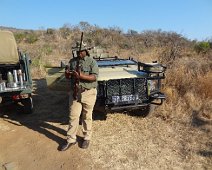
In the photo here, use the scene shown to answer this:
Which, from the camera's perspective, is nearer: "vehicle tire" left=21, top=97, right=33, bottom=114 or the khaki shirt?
the khaki shirt

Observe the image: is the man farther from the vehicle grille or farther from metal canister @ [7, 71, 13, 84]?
metal canister @ [7, 71, 13, 84]

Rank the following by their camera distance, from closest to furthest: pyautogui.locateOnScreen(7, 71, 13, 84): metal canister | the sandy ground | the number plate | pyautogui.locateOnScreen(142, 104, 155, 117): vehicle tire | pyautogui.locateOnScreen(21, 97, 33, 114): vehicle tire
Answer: the sandy ground, the number plate, pyautogui.locateOnScreen(142, 104, 155, 117): vehicle tire, pyautogui.locateOnScreen(7, 71, 13, 84): metal canister, pyautogui.locateOnScreen(21, 97, 33, 114): vehicle tire

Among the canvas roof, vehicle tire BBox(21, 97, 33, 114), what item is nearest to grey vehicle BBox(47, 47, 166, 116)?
vehicle tire BBox(21, 97, 33, 114)

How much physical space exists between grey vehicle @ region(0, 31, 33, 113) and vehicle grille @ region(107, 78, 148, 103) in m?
1.97

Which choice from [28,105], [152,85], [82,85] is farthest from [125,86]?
[28,105]

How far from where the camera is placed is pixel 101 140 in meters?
6.49

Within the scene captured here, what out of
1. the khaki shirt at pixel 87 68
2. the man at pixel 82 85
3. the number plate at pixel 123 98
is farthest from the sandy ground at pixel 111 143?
the khaki shirt at pixel 87 68

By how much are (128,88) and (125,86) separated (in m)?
0.07

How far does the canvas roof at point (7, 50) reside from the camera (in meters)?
8.52

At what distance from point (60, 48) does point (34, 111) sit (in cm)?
1447

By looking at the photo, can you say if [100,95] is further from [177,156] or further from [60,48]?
[60,48]

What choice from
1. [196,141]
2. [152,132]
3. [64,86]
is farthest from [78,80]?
[196,141]

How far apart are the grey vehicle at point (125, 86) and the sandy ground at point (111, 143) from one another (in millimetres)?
504

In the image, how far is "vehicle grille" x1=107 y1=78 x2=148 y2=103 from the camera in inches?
268
